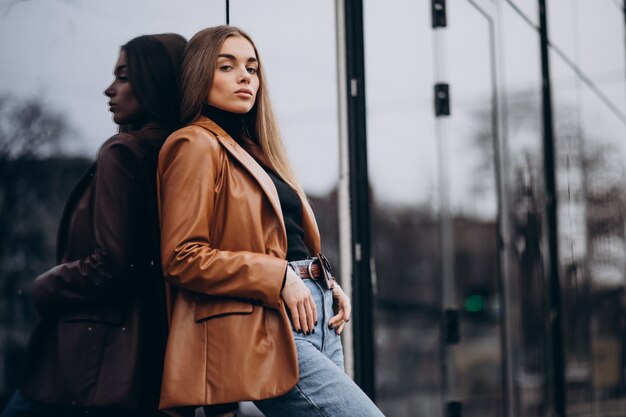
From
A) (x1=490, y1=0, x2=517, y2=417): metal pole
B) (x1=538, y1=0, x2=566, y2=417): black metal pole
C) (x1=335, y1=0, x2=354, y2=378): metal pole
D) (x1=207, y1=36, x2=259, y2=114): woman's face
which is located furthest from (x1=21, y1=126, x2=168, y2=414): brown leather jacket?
(x1=538, y1=0, x2=566, y2=417): black metal pole

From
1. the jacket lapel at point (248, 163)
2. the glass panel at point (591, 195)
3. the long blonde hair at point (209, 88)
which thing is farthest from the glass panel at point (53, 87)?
the glass panel at point (591, 195)

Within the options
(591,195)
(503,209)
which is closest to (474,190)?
(503,209)

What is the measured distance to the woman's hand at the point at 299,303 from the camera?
7.22ft

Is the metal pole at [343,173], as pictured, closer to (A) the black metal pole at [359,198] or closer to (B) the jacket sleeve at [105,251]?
(A) the black metal pole at [359,198]

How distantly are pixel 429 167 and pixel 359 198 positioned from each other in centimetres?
92

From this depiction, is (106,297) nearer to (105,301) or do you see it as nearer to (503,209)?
(105,301)

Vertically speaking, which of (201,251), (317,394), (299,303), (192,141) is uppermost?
(192,141)

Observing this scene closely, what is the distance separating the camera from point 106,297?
7.59 feet

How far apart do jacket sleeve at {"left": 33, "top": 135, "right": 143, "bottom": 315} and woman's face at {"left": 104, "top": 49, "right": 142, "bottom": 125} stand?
0.16m

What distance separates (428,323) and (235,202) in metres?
3.10

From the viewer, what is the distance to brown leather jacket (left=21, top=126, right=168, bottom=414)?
7.37ft

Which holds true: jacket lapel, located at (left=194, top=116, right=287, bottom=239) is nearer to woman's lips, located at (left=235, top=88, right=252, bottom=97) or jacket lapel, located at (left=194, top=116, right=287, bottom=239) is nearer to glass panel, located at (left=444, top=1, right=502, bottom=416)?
woman's lips, located at (left=235, top=88, right=252, bottom=97)

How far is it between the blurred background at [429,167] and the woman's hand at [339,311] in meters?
0.75

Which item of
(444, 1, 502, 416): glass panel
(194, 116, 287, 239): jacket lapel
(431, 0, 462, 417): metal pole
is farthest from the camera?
(444, 1, 502, 416): glass panel
